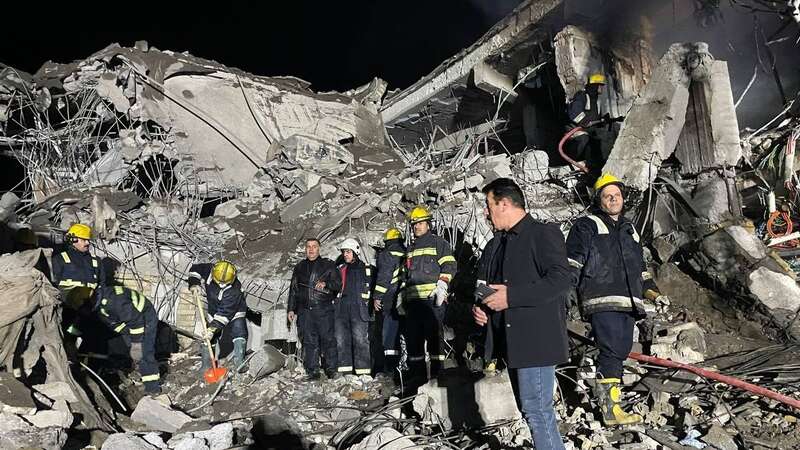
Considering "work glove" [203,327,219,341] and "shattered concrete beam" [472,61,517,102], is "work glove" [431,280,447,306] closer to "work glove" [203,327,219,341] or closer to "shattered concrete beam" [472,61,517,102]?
"work glove" [203,327,219,341]

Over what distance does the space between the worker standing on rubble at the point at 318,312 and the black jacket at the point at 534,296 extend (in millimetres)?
3568

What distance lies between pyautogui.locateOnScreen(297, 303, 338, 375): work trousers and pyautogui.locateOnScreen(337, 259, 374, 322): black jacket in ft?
0.80

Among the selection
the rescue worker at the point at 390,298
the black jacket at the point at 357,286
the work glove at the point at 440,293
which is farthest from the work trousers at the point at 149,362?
the work glove at the point at 440,293

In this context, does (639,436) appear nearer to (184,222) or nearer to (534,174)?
(534,174)

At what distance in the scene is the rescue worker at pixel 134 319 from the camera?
607cm

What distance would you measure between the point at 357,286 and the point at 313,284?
0.50 metres

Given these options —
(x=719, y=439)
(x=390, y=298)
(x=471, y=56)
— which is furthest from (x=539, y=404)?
(x=471, y=56)

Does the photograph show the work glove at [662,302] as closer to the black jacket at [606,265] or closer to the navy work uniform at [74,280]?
the black jacket at [606,265]

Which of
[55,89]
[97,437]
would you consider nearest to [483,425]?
[97,437]

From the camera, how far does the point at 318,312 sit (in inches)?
243

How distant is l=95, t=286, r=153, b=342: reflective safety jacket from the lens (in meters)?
6.10

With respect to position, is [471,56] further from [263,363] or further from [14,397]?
[14,397]

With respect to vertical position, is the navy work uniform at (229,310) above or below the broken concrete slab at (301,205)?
below

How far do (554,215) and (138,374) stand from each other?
18.8ft
